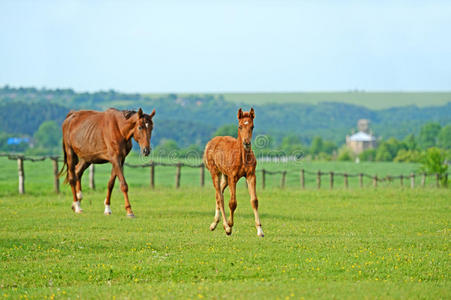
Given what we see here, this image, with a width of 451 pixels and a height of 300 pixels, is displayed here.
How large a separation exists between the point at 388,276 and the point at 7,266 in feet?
19.9

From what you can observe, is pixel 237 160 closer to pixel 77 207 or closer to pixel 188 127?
pixel 77 207

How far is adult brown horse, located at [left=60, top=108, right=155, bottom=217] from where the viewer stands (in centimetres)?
1897

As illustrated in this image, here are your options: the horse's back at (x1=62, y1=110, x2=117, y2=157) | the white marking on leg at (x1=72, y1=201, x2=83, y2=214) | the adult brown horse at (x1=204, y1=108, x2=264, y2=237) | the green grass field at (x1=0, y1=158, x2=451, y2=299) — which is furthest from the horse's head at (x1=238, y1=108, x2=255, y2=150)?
the white marking on leg at (x1=72, y1=201, x2=83, y2=214)

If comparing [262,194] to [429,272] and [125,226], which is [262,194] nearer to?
[125,226]

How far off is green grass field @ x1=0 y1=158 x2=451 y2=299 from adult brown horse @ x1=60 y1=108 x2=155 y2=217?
114cm

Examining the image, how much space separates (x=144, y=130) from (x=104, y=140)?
2.17 m

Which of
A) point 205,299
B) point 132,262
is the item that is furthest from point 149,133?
point 205,299

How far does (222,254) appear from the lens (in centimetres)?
1225

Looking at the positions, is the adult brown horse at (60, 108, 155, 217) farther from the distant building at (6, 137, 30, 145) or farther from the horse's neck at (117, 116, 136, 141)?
the distant building at (6, 137, 30, 145)

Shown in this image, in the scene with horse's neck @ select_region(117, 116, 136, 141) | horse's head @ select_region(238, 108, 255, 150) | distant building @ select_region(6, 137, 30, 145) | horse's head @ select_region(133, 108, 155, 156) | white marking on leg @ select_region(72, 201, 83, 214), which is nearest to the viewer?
horse's head @ select_region(238, 108, 255, 150)

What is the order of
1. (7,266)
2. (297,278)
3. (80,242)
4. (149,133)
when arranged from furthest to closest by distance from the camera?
1. (149,133)
2. (80,242)
3. (7,266)
4. (297,278)

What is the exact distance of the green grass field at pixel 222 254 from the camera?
31.9ft

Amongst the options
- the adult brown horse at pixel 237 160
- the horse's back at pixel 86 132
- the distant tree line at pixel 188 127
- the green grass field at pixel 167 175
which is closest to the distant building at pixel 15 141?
the distant tree line at pixel 188 127

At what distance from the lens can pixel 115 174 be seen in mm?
19938
